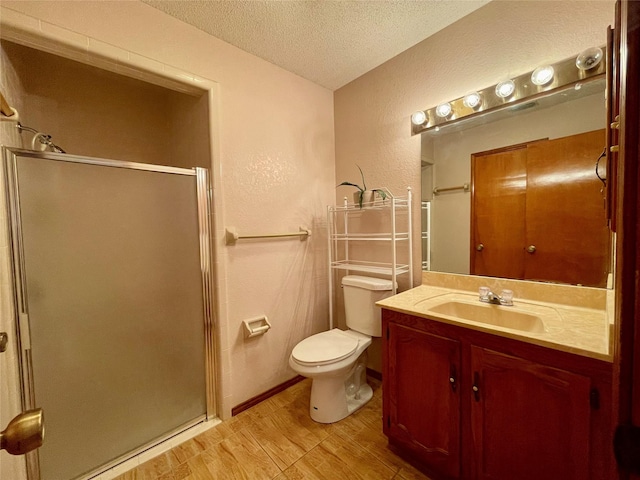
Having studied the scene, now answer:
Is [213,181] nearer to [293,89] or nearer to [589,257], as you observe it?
[293,89]

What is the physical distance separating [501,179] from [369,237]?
93cm

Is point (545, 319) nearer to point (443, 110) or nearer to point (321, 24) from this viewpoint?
point (443, 110)

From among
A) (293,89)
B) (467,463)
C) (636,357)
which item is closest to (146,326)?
(467,463)

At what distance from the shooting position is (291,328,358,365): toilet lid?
1579 millimetres

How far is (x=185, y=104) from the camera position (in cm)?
193

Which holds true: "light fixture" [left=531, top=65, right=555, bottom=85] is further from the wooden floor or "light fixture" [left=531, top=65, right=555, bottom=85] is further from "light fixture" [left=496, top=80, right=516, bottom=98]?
the wooden floor


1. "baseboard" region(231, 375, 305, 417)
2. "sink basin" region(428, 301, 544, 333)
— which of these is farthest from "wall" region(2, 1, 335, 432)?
"sink basin" region(428, 301, 544, 333)

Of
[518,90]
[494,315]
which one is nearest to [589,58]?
[518,90]

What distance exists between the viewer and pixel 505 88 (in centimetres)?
142

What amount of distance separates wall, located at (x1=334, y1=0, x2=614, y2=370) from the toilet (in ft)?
1.01

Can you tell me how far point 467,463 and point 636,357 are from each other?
1155mm

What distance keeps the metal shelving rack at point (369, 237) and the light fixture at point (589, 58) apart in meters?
0.96

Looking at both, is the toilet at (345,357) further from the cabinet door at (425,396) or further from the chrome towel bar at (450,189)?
the chrome towel bar at (450,189)

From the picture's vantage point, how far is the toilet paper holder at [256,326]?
71.8 inches
